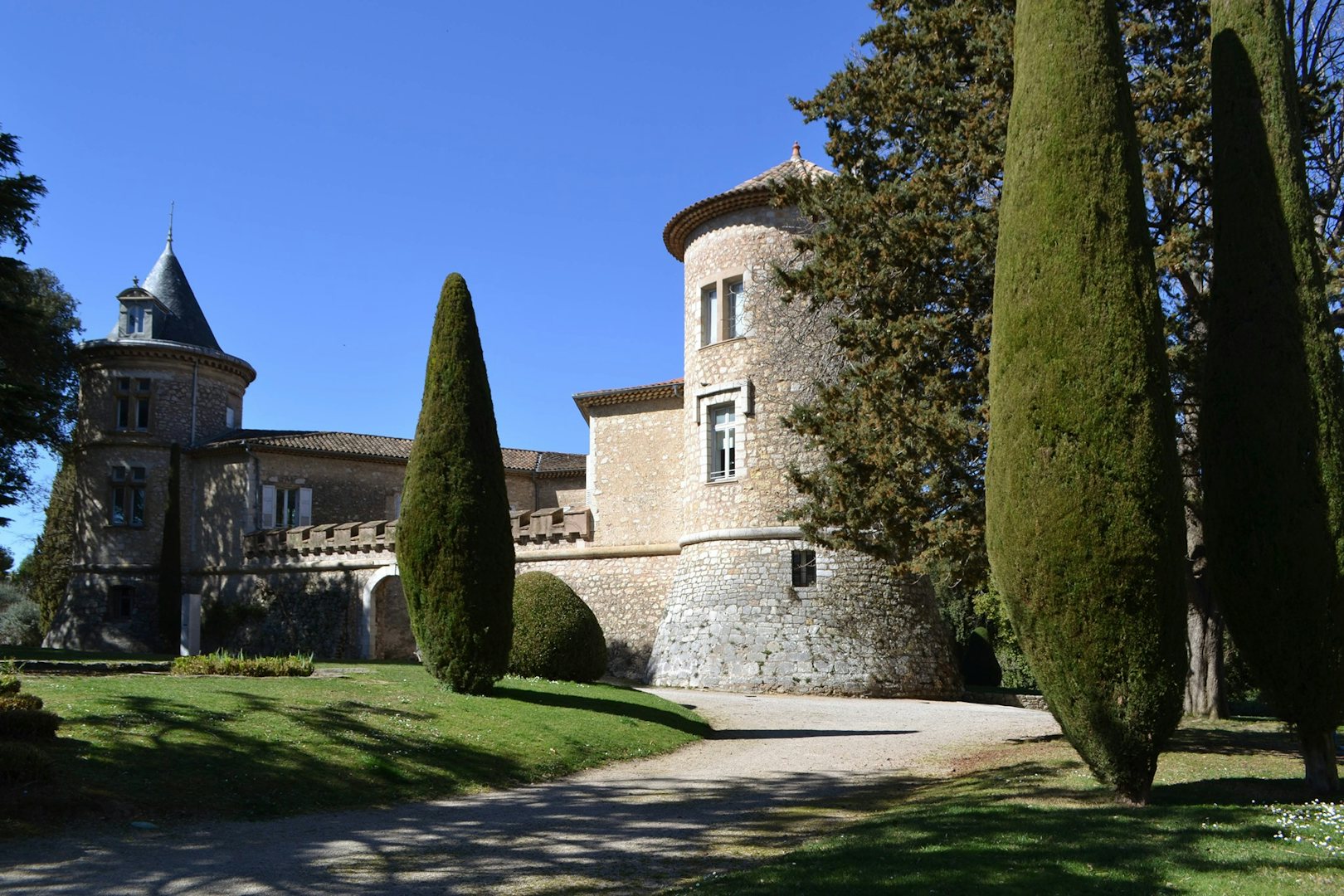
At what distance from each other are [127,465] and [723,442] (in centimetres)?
2141

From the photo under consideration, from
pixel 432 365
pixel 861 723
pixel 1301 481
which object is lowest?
pixel 861 723

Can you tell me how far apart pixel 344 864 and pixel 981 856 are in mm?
3938

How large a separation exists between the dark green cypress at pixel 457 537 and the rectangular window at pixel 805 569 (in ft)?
31.1

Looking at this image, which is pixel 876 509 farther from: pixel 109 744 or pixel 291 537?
pixel 291 537

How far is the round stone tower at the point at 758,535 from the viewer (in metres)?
21.7

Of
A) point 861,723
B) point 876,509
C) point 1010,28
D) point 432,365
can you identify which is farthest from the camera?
point 861,723

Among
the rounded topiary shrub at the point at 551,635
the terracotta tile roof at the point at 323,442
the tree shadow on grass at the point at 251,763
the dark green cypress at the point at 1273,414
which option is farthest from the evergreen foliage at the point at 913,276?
the terracotta tile roof at the point at 323,442

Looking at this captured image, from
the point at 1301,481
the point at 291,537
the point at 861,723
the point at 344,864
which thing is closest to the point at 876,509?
the point at 861,723

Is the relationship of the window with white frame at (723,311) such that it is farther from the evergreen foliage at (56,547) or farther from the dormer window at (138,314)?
the evergreen foliage at (56,547)

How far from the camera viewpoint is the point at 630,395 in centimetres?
2803

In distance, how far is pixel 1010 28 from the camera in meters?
12.5

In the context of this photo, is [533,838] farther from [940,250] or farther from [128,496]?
[128,496]

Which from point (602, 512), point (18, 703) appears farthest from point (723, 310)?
point (18, 703)

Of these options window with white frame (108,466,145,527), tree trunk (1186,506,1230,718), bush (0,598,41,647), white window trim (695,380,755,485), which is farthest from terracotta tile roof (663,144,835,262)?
bush (0,598,41,647)
